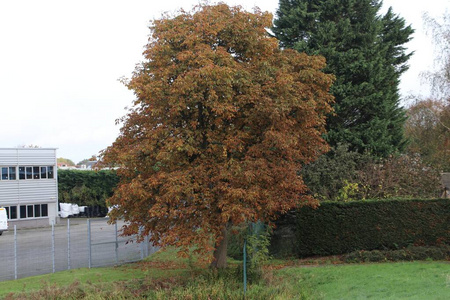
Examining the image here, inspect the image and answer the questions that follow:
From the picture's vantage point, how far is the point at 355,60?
1998 centimetres

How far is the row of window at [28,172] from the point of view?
40188 mm

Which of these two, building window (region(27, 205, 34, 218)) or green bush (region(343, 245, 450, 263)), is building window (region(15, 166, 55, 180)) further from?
green bush (region(343, 245, 450, 263))

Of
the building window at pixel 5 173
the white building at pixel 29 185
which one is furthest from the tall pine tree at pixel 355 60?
the building window at pixel 5 173

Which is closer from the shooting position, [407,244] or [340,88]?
[407,244]

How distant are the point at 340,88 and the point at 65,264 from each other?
1419 cm

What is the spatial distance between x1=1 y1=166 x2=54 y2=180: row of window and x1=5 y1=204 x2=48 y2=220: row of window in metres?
2.78

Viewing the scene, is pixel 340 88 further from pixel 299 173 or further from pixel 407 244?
pixel 407 244

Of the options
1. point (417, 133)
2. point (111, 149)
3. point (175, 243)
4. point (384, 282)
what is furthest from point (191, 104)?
point (417, 133)

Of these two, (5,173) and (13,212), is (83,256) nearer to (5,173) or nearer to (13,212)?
(5,173)

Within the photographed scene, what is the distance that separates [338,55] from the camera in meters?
19.7

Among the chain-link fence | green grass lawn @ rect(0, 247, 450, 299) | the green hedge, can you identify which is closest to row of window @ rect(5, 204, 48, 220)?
the chain-link fence

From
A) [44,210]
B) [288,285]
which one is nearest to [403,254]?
[288,285]

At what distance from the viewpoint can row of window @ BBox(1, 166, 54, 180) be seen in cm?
4019

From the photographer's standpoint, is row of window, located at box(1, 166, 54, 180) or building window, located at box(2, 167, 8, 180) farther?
row of window, located at box(1, 166, 54, 180)
